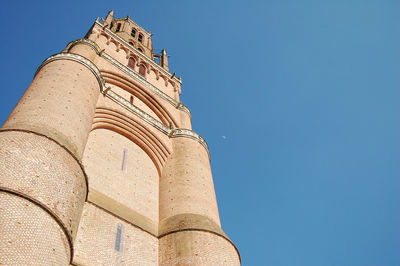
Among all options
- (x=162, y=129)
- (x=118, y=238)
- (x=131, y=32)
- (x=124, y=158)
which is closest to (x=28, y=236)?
(x=118, y=238)

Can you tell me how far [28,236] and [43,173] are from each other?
1.39 meters

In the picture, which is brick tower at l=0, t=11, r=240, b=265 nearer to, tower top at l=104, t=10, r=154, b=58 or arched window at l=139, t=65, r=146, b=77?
arched window at l=139, t=65, r=146, b=77

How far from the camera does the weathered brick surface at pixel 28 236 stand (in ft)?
16.5

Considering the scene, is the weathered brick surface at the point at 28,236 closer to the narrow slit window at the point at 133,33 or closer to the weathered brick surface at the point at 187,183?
the weathered brick surface at the point at 187,183

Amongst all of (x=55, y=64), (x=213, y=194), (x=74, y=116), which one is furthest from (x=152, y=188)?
(x=55, y=64)

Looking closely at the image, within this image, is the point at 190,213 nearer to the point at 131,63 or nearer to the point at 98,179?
the point at 98,179

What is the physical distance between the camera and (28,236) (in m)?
5.33

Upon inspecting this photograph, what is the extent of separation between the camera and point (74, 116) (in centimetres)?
891

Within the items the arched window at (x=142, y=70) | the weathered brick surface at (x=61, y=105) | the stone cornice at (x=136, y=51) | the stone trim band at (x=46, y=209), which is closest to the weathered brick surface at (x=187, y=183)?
the weathered brick surface at (x=61, y=105)

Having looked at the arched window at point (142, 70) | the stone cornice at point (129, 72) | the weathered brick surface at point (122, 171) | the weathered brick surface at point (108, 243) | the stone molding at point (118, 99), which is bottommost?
the weathered brick surface at point (108, 243)

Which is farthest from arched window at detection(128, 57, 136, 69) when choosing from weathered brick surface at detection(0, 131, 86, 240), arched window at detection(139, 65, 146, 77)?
weathered brick surface at detection(0, 131, 86, 240)

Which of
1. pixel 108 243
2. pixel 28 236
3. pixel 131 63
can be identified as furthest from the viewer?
pixel 131 63

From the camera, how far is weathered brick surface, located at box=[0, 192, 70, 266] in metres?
5.03

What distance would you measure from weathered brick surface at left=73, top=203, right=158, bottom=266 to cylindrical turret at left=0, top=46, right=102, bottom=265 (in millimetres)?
857
